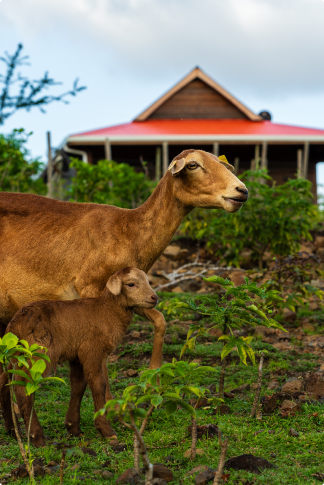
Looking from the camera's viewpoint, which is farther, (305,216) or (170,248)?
(170,248)

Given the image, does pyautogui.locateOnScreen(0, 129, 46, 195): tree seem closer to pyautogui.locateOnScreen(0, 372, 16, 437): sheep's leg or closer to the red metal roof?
the red metal roof

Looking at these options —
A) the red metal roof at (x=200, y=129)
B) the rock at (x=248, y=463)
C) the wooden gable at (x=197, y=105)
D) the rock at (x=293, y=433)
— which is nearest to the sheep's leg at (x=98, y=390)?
the rock at (x=248, y=463)

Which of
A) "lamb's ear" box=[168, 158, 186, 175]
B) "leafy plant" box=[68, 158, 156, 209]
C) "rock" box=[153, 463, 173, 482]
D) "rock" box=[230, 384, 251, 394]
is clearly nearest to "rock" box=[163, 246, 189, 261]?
"leafy plant" box=[68, 158, 156, 209]

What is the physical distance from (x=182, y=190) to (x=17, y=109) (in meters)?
11.0

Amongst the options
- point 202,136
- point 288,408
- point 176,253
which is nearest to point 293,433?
point 288,408

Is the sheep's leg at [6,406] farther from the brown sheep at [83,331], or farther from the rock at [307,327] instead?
the rock at [307,327]

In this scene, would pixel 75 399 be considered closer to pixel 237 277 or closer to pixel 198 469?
pixel 198 469

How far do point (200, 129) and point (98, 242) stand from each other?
16767 millimetres

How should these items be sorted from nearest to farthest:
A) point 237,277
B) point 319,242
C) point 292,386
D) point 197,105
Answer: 1. point 292,386
2. point 237,277
3. point 319,242
4. point 197,105

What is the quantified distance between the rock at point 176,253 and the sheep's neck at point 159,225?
6.93m

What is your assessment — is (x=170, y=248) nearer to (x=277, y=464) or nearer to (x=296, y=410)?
(x=296, y=410)

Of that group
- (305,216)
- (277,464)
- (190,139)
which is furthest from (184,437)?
(190,139)

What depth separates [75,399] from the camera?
16.1 feet

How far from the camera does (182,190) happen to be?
5344 mm
